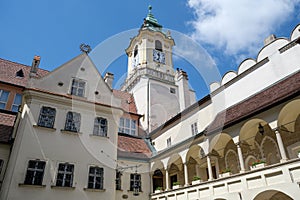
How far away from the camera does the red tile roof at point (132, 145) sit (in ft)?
68.2

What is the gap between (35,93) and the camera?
53.1 feet

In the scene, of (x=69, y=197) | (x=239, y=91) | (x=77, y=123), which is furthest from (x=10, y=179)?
(x=239, y=91)

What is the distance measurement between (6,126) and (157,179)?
518 inches

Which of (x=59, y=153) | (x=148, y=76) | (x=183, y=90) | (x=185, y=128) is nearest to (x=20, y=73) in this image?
(x=59, y=153)

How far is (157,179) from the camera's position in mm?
21859

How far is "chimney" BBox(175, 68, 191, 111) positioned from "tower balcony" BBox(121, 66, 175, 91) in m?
2.81

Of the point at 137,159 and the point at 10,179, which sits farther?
the point at 137,159

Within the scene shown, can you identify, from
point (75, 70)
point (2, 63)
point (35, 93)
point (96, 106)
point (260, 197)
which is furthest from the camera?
point (2, 63)

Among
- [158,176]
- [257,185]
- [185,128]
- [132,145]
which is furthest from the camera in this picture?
[132,145]

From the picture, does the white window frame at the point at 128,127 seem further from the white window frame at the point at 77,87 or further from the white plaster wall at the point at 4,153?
the white plaster wall at the point at 4,153

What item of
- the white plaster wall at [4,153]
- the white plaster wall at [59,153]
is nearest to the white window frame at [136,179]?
the white plaster wall at [59,153]

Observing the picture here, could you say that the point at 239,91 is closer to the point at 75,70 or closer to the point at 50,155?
the point at 75,70

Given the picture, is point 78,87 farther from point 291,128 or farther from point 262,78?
point 291,128

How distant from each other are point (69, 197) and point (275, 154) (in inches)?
496
